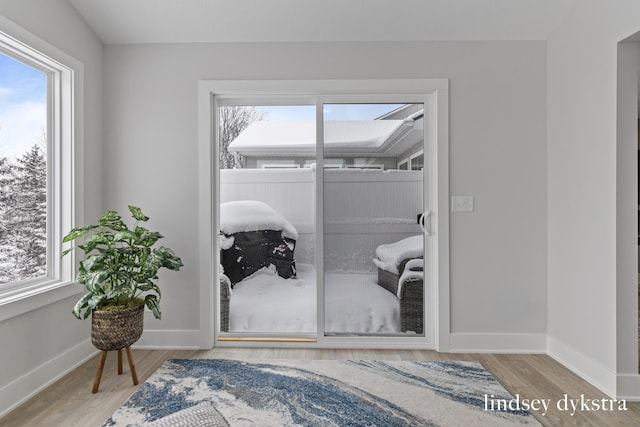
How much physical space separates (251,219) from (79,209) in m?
1.23

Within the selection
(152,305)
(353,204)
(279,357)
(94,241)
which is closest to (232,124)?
(353,204)

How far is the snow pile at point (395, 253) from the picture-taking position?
3.12 metres

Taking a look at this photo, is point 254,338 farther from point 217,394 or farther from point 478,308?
point 478,308

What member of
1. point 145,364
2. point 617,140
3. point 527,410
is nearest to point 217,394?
point 145,364

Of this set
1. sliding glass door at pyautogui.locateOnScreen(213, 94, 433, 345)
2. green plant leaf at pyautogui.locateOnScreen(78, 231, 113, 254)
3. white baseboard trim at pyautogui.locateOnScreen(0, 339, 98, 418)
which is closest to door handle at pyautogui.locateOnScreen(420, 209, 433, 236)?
sliding glass door at pyautogui.locateOnScreen(213, 94, 433, 345)

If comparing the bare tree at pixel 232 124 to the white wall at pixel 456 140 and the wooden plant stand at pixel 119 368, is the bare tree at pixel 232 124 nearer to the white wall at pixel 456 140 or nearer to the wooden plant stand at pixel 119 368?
the white wall at pixel 456 140

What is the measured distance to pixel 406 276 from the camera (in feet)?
10.2

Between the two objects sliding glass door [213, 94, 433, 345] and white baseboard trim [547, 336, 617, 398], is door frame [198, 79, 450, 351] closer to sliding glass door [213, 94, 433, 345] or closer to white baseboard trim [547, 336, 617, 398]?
sliding glass door [213, 94, 433, 345]

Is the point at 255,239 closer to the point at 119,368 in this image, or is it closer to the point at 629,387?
the point at 119,368

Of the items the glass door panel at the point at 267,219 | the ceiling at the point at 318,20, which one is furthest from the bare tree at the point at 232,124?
the ceiling at the point at 318,20

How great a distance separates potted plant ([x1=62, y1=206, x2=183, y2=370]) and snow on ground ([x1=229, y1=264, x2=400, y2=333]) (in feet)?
2.64

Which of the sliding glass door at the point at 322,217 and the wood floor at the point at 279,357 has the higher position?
the sliding glass door at the point at 322,217

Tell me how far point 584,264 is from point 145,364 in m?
3.10

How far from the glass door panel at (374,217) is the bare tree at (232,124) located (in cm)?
62
